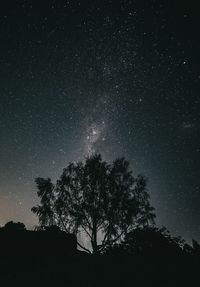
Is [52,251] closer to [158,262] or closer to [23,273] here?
[23,273]

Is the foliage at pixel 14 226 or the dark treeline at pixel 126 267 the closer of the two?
the dark treeline at pixel 126 267

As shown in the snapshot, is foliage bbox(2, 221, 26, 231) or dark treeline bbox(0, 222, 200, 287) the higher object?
foliage bbox(2, 221, 26, 231)

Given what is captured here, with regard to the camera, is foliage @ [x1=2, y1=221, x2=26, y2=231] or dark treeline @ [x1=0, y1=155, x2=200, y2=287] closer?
dark treeline @ [x1=0, y1=155, x2=200, y2=287]

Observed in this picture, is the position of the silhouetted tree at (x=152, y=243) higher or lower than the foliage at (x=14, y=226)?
lower

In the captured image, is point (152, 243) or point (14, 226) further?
point (14, 226)

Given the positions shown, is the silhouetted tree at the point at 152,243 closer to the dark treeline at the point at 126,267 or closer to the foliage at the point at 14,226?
the dark treeline at the point at 126,267

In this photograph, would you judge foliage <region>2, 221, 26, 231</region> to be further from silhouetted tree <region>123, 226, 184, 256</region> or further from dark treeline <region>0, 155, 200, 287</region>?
silhouetted tree <region>123, 226, 184, 256</region>

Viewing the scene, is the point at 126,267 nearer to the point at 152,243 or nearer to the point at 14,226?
the point at 152,243

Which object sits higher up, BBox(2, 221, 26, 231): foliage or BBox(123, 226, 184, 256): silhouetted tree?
BBox(2, 221, 26, 231): foliage

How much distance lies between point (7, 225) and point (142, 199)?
1572 centimetres

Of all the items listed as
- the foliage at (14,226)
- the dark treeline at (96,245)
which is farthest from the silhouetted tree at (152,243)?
the foliage at (14,226)

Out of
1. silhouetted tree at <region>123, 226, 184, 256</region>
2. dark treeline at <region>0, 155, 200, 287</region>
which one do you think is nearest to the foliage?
dark treeline at <region>0, 155, 200, 287</region>

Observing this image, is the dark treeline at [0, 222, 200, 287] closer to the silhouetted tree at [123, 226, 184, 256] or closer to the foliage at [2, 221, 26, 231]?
the silhouetted tree at [123, 226, 184, 256]

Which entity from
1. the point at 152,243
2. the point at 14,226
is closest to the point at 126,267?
the point at 152,243
